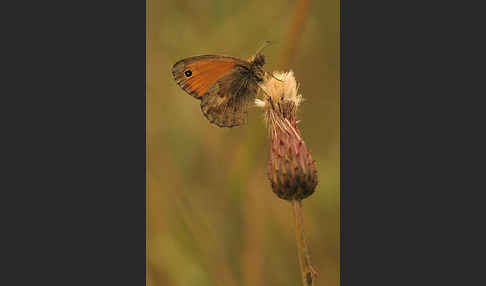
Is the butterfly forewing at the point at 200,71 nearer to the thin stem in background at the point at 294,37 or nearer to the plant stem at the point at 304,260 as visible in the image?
the thin stem in background at the point at 294,37

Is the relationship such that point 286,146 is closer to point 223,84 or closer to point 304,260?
point 304,260

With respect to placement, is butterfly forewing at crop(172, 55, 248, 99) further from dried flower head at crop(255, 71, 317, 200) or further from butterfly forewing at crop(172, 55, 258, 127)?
dried flower head at crop(255, 71, 317, 200)

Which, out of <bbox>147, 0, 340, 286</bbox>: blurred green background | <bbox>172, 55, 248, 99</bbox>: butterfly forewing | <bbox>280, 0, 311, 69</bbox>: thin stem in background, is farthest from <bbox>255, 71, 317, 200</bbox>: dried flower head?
<bbox>147, 0, 340, 286</bbox>: blurred green background

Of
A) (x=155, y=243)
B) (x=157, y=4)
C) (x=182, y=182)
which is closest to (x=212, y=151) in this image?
(x=182, y=182)

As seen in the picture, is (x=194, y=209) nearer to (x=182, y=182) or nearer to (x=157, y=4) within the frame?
(x=182, y=182)

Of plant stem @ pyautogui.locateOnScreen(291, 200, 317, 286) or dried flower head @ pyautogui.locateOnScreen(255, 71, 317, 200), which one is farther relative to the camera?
dried flower head @ pyautogui.locateOnScreen(255, 71, 317, 200)

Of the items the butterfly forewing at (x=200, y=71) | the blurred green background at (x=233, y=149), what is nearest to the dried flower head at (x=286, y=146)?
the butterfly forewing at (x=200, y=71)

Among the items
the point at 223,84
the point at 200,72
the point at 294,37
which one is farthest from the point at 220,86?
the point at 294,37
